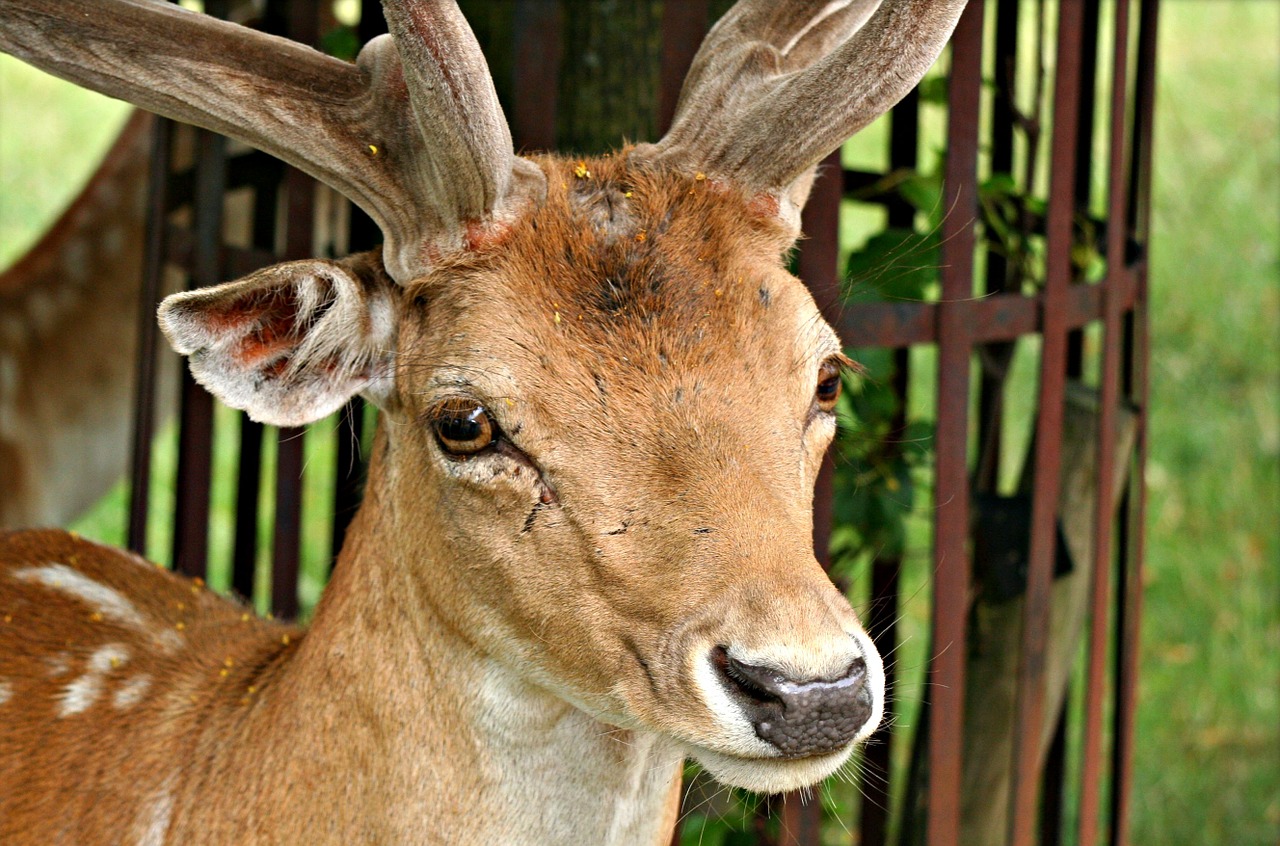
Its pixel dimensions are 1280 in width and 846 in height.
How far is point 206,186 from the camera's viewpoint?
378cm

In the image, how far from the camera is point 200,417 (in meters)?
3.98

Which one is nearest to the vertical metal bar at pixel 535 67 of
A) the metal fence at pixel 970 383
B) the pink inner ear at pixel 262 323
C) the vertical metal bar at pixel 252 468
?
the metal fence at pixel 970 383

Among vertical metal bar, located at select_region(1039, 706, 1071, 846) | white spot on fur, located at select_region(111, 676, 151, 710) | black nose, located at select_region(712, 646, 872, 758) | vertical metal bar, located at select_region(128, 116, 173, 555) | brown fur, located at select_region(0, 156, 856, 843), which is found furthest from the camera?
vertical metal bar, located at select_region(1039, 706, 1071, 846)

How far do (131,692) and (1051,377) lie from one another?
2074 millimetres

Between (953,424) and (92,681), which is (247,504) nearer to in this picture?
(92,681)

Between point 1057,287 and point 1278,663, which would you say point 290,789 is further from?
point 1278,663

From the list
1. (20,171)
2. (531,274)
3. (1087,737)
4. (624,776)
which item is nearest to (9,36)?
(531,274)

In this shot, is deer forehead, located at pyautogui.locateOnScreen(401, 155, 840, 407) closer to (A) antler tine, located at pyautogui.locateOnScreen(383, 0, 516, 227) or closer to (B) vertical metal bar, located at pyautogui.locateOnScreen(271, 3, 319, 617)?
(A) antler tine, located at pyautogui.locateOnScreen(383, 0, 516, 227)

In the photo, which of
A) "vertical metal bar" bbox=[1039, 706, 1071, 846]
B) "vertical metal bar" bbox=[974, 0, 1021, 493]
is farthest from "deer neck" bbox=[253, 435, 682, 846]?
"vertical metal bar" bbox=[1039, 706, 1071, 846]

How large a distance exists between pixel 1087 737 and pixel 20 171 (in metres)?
8.42

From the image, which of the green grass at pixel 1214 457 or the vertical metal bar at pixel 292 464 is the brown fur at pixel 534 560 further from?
the green grass at pixel 1214 457

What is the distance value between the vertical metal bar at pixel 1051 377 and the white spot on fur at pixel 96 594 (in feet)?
6.21

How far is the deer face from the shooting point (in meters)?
2.10

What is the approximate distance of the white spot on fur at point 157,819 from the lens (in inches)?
107
